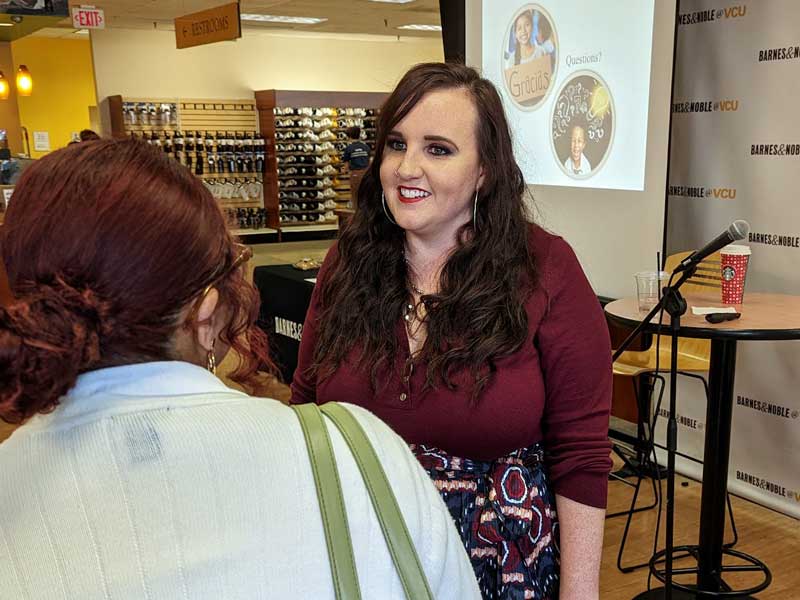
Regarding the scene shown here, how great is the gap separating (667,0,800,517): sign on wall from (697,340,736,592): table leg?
3.22 feet

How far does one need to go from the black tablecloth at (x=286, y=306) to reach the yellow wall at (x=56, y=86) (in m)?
10.7

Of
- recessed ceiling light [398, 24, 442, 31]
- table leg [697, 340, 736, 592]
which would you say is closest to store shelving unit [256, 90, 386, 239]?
recessed ceiling light [398, 24, 442, 31]

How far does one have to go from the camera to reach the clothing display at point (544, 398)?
4.74ft

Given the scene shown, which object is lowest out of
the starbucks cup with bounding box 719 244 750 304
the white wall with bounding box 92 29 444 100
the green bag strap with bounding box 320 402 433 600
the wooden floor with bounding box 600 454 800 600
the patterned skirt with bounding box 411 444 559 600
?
the wooden floor with bounding box 600 454 800 600

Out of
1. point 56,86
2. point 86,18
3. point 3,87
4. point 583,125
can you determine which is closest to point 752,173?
point 583,125

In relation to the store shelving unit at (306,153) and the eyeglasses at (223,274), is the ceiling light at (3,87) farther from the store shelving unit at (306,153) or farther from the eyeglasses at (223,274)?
the eyeglasses at (223,274)

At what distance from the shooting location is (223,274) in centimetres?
78

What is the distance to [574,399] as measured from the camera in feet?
4.82

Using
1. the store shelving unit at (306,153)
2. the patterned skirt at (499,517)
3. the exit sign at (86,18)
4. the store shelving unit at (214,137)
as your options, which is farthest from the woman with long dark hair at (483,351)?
the store shelving unit at (306,153)

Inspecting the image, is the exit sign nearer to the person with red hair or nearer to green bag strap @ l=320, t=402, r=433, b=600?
the person with red hair

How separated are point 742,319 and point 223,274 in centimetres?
208

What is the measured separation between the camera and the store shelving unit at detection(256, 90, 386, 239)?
1210cm

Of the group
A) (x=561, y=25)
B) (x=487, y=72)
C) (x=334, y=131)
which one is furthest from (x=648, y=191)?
(x=334, y=131)

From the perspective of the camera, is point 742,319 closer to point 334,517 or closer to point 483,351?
point 483,351
